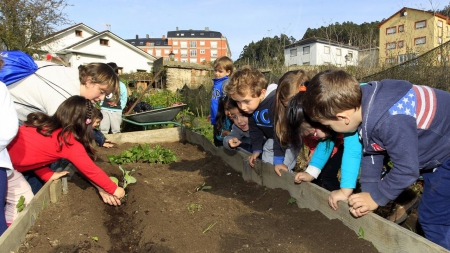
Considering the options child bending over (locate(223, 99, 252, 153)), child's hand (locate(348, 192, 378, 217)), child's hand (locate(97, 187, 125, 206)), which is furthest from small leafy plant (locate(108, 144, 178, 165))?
child's hand (locate(348, 192, 378, 217))

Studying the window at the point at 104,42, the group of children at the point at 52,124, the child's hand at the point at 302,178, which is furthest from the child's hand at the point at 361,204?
the window at the point at 104,42

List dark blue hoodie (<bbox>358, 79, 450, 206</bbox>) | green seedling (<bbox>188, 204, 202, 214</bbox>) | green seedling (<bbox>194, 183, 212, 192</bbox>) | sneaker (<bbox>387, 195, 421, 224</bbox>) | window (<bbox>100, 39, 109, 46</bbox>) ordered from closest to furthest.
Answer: dark blue hoodie (<bbox>358, 79, 450, 206</bbox>)
sneaker (<bbox>387, 195, 421, 224</bbox>)
green seedling (<bbox>188, 204, 202, 214</bbox>)
green seedling (<bbox>194, 183, 212, 192</bbox>)
window (<bbox>100, 39, 109, 46</bbox>)

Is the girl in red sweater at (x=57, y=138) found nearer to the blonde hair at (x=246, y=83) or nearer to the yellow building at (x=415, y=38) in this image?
the blonde hair at (x=246, y=83)

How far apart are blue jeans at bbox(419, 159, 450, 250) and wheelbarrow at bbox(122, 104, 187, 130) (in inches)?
253

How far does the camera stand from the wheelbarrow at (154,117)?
326 inches

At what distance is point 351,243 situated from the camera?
2.48 meters

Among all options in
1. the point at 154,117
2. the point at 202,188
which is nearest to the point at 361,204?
the point at 202,188

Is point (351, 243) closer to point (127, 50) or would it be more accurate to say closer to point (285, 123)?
point (285, 123)

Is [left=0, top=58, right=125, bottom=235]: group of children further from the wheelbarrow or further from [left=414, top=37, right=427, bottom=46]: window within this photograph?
[left=414, top=37, right=427, bottom=46]: window

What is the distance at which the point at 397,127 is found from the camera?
2078mm

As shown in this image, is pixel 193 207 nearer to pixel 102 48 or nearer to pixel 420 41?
pixel 420 41

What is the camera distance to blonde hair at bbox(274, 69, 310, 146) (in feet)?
10.7

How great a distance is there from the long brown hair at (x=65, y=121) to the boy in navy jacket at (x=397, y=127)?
82.7 inches

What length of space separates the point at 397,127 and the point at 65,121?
2.71 metres
